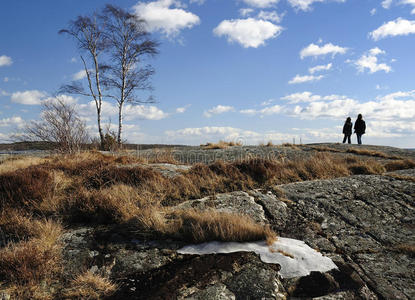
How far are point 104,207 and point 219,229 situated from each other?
1947 mm

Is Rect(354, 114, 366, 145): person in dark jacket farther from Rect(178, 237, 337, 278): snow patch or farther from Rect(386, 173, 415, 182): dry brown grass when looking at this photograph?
Rect(178, 237, 337, 278): snow patch

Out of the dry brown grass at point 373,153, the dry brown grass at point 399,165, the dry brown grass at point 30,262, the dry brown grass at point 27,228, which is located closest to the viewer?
the dry brown grass at point 30,262

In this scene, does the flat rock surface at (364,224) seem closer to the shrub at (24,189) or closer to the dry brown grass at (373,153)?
the shrub at (24,189)

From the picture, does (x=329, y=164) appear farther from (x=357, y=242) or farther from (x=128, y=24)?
(x=128, y=24)

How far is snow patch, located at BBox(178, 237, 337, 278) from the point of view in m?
2.63

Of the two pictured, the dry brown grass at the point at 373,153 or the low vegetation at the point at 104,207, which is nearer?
the low vegetation at the point at 104,207

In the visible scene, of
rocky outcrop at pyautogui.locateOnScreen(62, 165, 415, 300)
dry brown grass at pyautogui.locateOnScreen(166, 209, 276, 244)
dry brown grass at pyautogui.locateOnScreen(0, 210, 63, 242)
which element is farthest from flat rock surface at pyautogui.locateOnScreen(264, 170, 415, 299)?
dry brown grass at pyautogui.locateOnScreen(0, 210, 63, 242)

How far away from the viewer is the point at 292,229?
3.60 metres

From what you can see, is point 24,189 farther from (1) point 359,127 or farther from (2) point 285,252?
(1) point 359,127

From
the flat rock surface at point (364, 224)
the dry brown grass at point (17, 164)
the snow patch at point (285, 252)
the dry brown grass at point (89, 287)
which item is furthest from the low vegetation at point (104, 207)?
the dry brown grass at point (17, 164)

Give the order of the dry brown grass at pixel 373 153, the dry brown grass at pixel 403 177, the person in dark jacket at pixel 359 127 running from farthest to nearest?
the person in dark jacket at pixel 359 127
the dry brown grass at pixel 373 153
the dry brown grass at pixel 403 177

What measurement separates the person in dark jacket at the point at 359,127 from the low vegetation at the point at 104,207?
11.0 metres

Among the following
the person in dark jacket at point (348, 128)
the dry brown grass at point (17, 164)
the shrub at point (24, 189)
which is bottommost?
the shrub at point (24, 189)

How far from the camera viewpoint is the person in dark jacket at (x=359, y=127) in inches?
681
